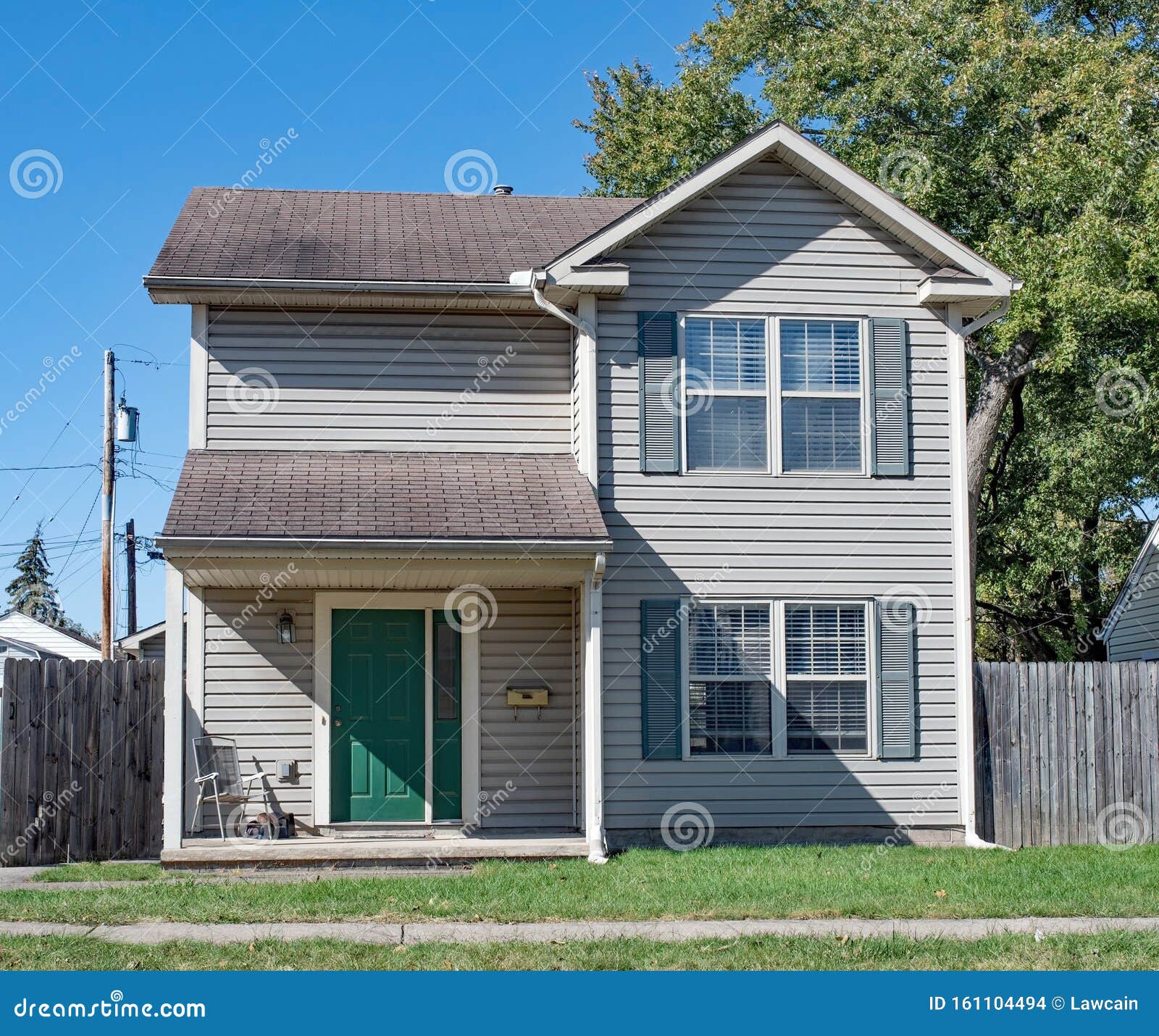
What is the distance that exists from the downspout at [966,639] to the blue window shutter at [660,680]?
2.70 m

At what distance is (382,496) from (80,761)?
148 inches

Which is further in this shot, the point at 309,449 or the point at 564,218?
the point at 564,218

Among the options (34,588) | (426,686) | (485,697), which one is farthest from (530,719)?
(34,588)

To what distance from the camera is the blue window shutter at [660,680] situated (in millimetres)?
11961

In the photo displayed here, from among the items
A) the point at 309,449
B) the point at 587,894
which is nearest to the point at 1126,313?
the point at 309,449

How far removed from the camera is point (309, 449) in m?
12.7

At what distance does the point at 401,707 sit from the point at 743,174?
237 inches

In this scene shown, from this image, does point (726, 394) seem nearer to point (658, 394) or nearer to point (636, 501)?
point (658, 394)

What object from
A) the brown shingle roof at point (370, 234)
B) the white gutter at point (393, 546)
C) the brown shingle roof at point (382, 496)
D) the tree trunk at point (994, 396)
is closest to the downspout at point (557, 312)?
the brown shingle roof at point (370, 234)

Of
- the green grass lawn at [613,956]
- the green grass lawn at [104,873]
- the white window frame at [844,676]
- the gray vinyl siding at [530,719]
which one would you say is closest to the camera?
the green grass lawn at [613,956]

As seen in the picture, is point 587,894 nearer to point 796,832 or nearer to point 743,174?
point 796,832

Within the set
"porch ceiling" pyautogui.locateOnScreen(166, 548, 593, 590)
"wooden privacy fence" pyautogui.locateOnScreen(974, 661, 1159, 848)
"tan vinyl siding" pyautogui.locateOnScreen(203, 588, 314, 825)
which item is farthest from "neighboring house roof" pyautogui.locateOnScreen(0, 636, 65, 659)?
"wooden privacy fence" pyautogui.locateOnScreen(974, 661, 1159, 848)

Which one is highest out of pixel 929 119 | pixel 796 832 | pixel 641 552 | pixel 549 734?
pixel 929 119

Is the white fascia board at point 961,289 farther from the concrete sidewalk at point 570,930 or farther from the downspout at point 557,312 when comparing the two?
the concrete sidewalk at point 570,930
